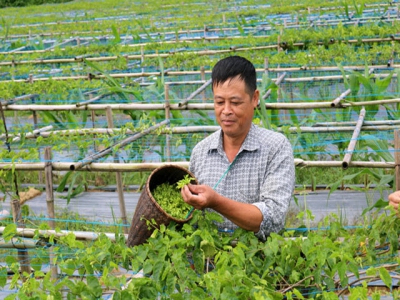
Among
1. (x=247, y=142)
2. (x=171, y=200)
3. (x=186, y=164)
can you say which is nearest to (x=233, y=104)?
(x=247, y=142)

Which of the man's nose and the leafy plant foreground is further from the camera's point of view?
the man's nose

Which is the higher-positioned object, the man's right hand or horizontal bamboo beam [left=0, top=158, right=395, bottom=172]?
the man's right hand

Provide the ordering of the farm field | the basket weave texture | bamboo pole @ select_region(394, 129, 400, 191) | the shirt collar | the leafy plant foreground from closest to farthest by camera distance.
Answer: the leafy plant foreground
the farm field
the basket weave texture
the shirt collar
bamboo pole @ select_region(394, 129, 400, 191)

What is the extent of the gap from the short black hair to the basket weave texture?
0.34 m

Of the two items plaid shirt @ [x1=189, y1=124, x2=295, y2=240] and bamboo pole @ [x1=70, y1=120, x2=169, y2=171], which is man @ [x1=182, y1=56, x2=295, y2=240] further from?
bamboo pole @ [x1=70, y1=120, x2=169, y2=171]

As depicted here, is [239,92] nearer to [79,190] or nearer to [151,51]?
[79,190]

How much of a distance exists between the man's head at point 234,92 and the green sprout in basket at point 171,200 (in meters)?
0.25

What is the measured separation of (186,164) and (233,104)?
1.26 metres

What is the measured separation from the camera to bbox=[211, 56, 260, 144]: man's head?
2.26 m

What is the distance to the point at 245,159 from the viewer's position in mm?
2354

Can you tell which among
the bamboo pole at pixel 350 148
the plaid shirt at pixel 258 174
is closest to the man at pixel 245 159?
the plaid shirt at pixel 258 174

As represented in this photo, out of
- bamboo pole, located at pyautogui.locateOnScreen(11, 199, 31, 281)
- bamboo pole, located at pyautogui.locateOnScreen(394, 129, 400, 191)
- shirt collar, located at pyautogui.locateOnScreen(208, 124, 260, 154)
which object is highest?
shirt collar, located at pyautogui.locateOnScreen(208, 124, 260, 154)

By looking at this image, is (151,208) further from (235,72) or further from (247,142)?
(235,72)

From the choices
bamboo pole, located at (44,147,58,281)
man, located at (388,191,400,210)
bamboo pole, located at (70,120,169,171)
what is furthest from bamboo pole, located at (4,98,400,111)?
man, located at (388,191,400,210)
